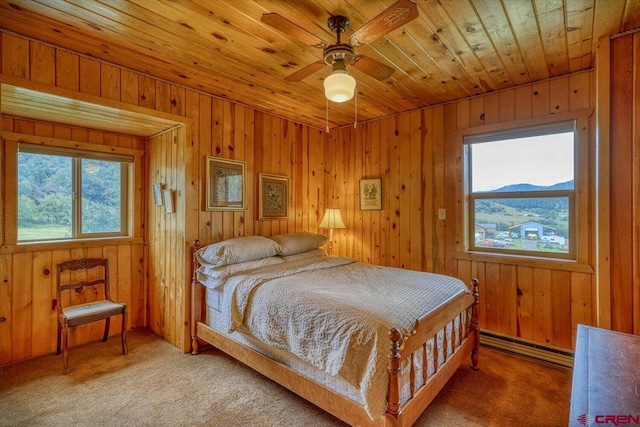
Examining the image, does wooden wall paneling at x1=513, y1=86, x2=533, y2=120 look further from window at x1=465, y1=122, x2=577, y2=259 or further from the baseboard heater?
the baseboard heater

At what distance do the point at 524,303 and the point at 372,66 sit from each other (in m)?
2.55

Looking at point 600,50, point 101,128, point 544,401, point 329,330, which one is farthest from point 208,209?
point 600,50

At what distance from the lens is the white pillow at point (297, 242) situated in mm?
3062

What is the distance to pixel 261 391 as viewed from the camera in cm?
216

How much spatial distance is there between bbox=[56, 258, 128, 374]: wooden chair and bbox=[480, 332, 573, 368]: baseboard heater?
348 cm

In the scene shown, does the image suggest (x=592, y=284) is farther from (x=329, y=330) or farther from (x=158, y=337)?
(x=158, y=337)

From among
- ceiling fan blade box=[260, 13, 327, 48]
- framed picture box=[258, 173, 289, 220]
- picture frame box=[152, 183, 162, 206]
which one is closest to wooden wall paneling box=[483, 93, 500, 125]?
ceiling fan blade box=[260, 13, 327, 48]

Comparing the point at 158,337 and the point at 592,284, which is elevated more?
the point at 592,284

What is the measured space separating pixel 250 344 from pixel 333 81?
193 cm

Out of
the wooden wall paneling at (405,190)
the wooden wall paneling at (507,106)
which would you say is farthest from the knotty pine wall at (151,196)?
the wooden wall paneling at (507,106)

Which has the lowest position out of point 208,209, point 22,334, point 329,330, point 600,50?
Answer: point 22,334

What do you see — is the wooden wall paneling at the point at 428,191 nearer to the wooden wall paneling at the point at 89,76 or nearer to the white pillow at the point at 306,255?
the white pillow at the point at 306,255

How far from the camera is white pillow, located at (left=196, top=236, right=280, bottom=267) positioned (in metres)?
2.53

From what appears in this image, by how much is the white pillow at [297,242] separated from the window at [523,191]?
5.45ft
